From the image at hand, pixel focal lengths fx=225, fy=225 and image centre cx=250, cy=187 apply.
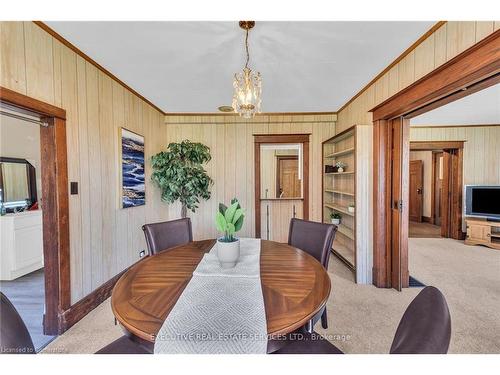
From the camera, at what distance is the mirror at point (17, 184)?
3.02 meters

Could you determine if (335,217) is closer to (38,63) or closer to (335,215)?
(335,215)

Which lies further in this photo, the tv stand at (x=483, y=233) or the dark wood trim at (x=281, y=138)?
the tv stand at (x=483, y=233)

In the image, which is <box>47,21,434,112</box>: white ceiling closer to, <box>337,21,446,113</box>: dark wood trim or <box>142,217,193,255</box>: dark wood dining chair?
<box>337,21,446,113</box>: dark wood trim

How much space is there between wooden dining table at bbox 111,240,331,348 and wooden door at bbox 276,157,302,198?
12.2 ft

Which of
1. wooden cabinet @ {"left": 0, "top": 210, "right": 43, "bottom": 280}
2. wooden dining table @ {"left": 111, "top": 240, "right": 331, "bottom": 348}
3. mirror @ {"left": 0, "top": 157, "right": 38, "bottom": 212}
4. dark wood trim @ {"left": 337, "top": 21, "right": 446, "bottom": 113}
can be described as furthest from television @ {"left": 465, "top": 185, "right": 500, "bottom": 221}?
mirror @ {"left": 0, "top": 157, "right": 38, "bottom": 212}

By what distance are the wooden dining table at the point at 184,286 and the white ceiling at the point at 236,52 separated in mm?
1687

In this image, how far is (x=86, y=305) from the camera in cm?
210

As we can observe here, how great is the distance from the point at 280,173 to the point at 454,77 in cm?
380

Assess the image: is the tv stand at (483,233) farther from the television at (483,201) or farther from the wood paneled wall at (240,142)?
the wood paneled wall at (240,142)

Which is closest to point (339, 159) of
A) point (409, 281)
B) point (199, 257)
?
point (409, 281)

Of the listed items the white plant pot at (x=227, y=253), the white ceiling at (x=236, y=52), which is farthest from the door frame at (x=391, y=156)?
the white plant pot at (x=227, y=253)

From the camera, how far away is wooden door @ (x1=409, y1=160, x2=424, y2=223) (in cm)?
643

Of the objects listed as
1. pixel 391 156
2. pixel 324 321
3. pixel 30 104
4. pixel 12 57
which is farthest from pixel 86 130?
pixel 391 156

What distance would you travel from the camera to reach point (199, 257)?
5.07ft
